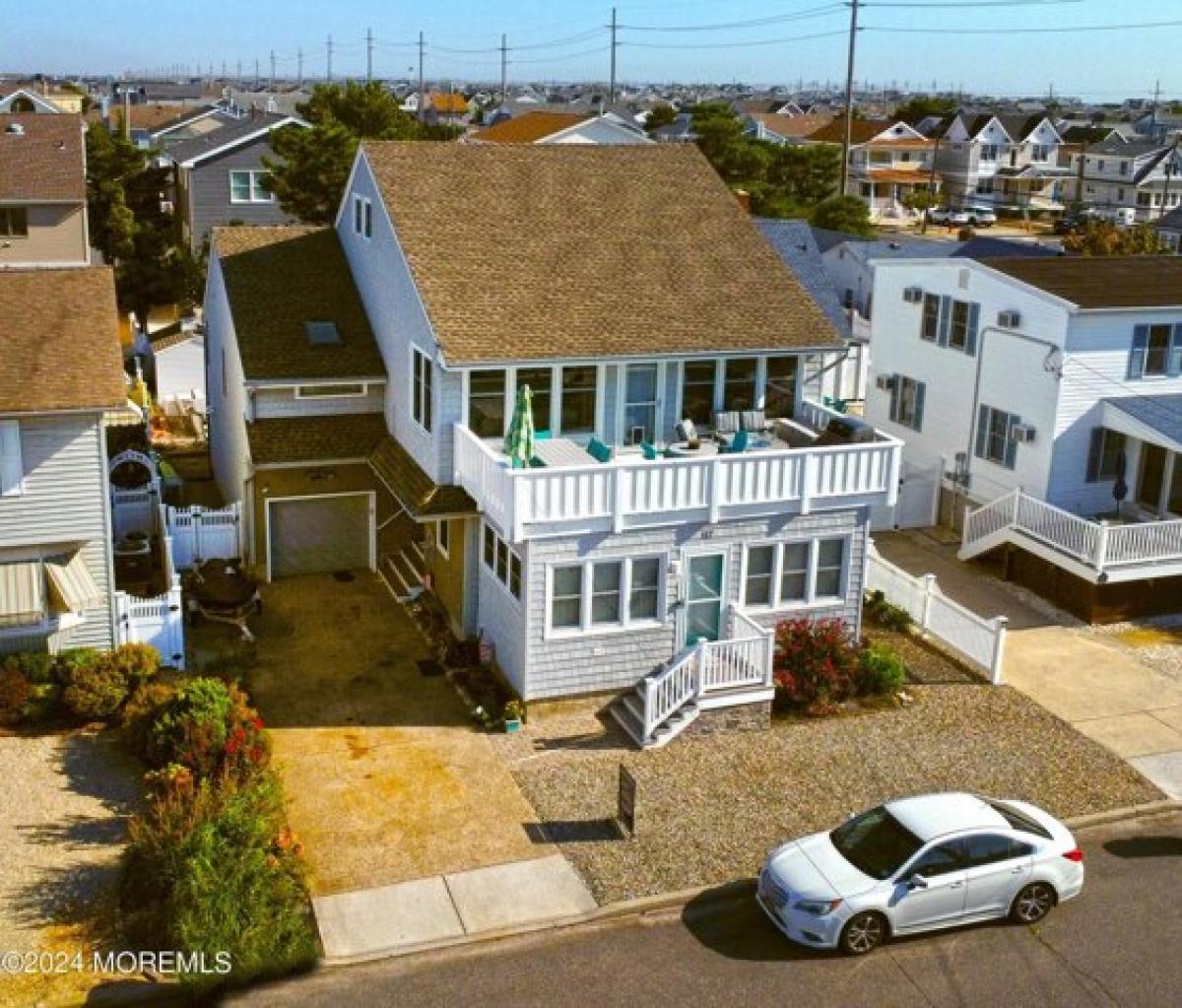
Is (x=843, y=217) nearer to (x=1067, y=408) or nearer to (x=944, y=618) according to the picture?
(x=1067, y=408)

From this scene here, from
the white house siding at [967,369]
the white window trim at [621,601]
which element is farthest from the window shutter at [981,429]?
the white window trim at [621,601]

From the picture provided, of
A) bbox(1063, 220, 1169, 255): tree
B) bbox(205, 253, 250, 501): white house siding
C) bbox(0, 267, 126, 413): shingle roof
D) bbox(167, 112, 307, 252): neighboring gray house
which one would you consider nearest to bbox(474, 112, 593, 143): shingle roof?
bbox(167, 112, 307, 252): neighboring gray house

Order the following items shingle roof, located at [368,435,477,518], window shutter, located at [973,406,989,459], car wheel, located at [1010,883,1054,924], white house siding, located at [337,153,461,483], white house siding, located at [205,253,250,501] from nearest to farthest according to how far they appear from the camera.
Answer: car wheel, located at [1010,883,1054,924] → shingle roof, located at [368,435,477,518] → white house siding, located at [337,153,461,483] → white house siding, located at [205,253,250,501] → window shutter, located at [973,406,989,459]

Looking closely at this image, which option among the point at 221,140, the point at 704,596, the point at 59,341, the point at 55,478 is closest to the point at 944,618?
the point at 704,596

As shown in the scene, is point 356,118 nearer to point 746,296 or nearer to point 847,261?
point 847,261

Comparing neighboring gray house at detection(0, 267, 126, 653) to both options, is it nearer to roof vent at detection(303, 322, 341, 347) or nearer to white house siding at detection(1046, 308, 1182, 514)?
roof vent at detection(303, 322, 341, 347)

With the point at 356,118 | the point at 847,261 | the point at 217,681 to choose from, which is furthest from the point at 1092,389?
the point at 356,118
